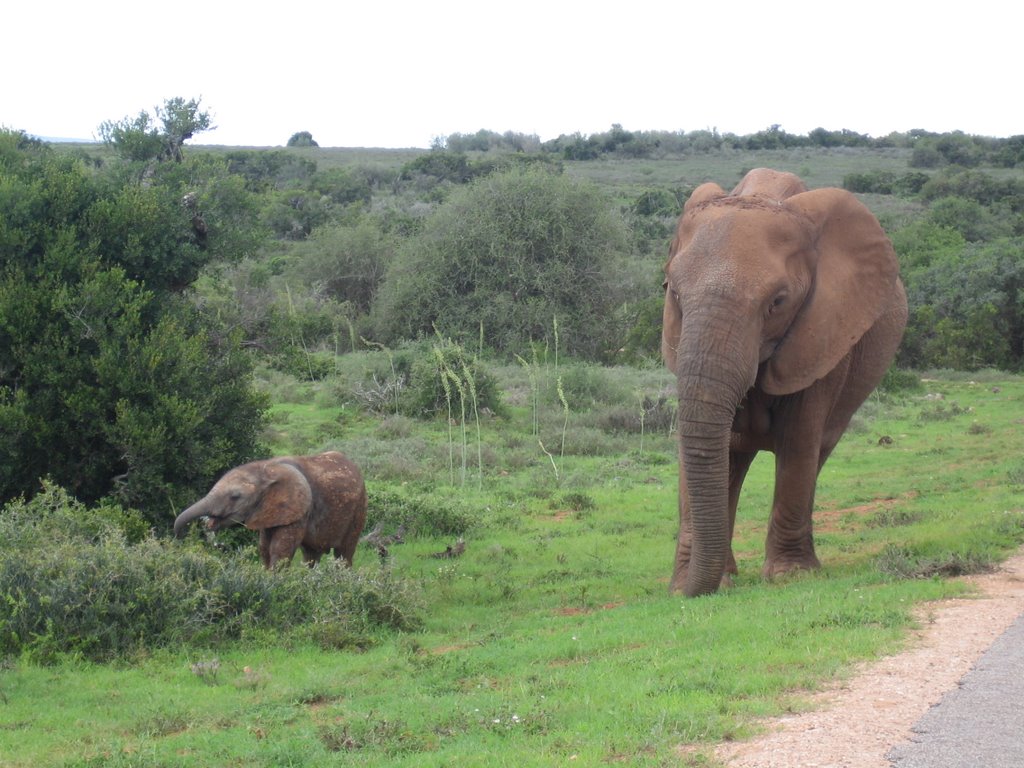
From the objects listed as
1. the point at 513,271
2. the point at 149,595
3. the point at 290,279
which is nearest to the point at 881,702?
the point at 149,595

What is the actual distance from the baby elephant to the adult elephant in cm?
280

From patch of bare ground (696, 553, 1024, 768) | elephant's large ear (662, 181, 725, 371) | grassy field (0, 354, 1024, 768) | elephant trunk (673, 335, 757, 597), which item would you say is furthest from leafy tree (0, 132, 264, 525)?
patch of bare ground (696, 553, 1024, 768)

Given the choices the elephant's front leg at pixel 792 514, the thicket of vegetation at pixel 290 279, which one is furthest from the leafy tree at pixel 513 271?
the elephant's front leg at pixel 792 514

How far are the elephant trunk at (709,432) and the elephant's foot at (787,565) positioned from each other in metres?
1.33

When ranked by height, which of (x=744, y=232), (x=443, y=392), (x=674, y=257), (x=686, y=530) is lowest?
(x=443, y=392)

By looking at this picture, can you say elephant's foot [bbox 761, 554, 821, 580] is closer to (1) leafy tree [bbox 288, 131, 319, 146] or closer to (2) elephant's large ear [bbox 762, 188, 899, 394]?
(2) elephant's large ear [bbox 762, 188, 899, 394]

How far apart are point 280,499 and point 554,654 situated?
2.85 meters

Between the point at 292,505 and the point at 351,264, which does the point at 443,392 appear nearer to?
the point at 292,505

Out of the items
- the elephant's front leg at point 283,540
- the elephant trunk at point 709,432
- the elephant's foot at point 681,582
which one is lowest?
the elephant's foot at point 681,582

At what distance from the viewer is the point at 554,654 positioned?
7793 millimetres

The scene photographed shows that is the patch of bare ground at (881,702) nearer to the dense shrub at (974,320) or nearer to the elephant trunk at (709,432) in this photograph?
the elephant trunk at (709,432)

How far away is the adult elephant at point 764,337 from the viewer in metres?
8.17

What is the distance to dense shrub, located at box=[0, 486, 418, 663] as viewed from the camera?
26.6 feet

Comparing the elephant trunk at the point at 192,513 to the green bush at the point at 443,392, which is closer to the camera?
the elephant trunk at the point at 192,513
